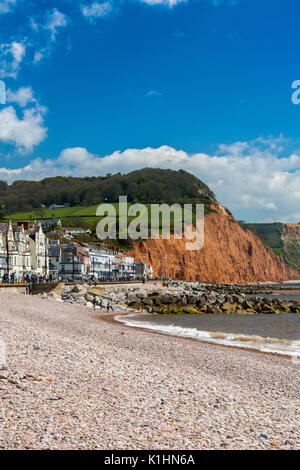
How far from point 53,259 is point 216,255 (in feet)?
213

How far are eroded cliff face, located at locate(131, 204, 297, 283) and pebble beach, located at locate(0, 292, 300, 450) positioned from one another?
10091cm

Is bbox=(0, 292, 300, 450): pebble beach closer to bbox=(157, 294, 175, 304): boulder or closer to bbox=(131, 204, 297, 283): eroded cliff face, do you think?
bbox=(157, 294, 175, 304): boulder

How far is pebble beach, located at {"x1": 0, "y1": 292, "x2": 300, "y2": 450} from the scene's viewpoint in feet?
20.3

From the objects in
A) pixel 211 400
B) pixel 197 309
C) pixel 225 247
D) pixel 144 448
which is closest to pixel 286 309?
pixel 197 309

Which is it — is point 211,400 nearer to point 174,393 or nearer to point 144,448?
point 174,393

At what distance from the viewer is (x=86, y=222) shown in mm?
131625

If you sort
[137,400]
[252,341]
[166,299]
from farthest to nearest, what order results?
[166,299] → [252,341] → [137,400]

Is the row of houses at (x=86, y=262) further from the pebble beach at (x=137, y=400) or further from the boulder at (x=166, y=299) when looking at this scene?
the pebble beach at (x=137, y=400)

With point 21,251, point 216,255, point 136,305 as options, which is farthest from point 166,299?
point 216,255

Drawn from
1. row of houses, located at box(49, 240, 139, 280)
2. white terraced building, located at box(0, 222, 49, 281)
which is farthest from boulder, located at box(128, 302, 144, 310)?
row of houses, located at box(49, 240, 139, 280)

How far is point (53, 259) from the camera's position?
77.4m

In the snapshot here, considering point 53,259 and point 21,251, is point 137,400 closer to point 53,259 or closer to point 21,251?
point 21,251

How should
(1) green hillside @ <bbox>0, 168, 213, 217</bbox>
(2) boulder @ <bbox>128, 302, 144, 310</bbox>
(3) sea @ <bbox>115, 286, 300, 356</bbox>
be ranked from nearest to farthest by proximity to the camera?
(3) sea @ <bbox>115, 286, 300, 356</bbox>
(2) boulder @ <bbox>128, 302, 144, 310</bbox>
(1) green hillside @ <bbox>0, 168, 213, 217</bbox>

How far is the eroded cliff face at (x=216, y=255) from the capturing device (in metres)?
117
